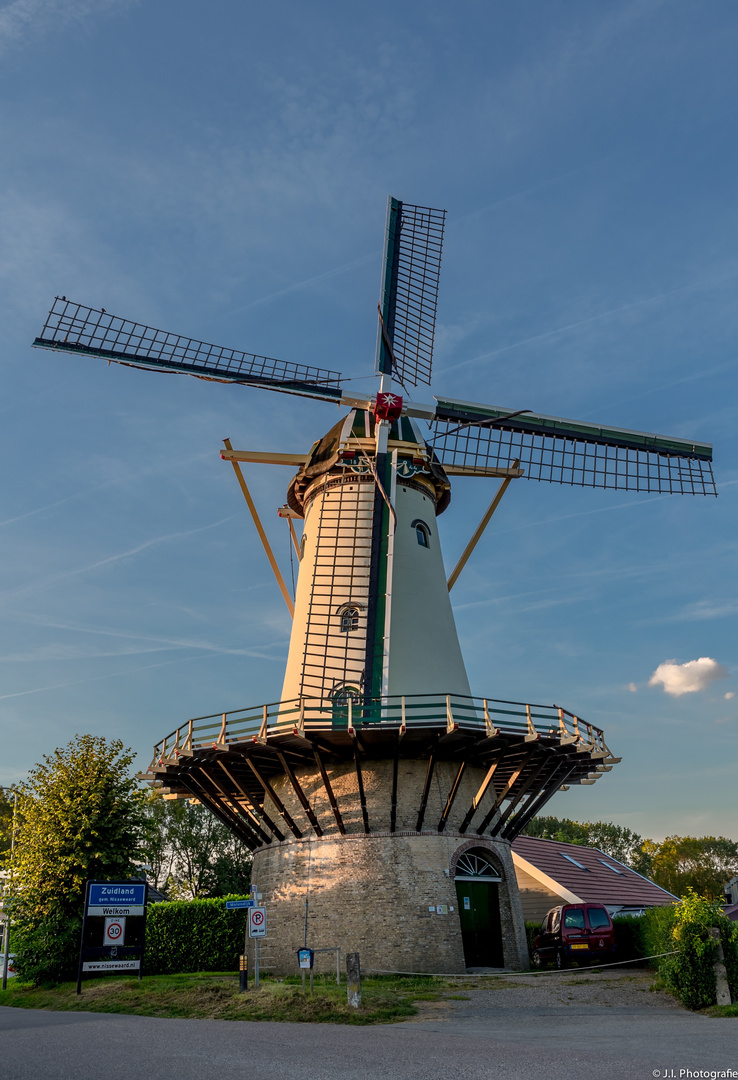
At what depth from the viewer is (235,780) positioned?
63.3ft

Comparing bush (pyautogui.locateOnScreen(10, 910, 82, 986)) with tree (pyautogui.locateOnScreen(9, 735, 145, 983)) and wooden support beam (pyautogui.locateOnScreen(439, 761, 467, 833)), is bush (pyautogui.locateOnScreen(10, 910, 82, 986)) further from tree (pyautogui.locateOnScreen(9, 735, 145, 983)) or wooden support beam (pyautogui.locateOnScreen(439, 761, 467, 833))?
wooden support beam (pyautogui.locateOnScreen(439, 761, 467, 833))

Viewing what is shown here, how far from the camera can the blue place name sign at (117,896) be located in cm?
1656

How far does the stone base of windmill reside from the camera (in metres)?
17.6

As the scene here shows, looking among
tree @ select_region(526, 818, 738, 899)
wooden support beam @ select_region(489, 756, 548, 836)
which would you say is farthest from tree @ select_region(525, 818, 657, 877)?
wooden support beam @ select_region(489, 756, 548, 836)

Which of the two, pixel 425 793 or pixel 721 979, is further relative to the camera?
pixel 425 793

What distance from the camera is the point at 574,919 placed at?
18.6 meters

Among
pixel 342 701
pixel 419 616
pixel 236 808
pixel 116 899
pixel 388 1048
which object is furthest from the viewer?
pixel 419 616

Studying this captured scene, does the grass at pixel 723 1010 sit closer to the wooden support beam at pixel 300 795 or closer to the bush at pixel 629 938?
the bush at pixel 629 938

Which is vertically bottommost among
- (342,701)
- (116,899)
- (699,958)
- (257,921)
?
(699,958)

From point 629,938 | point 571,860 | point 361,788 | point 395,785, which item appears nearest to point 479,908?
point 629,938

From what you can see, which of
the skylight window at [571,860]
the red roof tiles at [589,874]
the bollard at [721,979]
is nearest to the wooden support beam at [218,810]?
the red roof tiles at [589,874]

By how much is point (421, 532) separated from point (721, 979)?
1307cm

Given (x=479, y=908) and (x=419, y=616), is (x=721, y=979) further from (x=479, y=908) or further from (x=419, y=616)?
(x=419, y=616)

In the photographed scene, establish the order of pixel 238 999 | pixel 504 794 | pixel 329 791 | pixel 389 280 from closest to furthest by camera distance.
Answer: pixel 238 999, pixel 329 791, pixel 504 794, pixel 389 280
